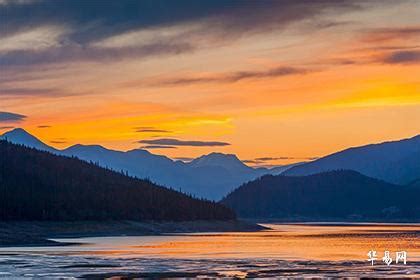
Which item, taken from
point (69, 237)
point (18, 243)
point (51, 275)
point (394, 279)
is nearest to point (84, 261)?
point (51, 275)

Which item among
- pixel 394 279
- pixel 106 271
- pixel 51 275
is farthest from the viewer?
pixel 106 271

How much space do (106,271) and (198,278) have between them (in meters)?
10.2

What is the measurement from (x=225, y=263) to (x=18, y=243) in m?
64.0

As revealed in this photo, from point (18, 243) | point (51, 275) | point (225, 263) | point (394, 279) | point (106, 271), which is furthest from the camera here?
point (18, 243)

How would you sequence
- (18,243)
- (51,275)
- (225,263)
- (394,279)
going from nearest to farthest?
1. (394,279)
2. (51,275)
3. (225,263)
4. (18,243)

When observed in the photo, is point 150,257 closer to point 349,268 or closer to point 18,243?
point 349,268

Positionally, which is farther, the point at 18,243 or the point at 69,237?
the point at 69,237

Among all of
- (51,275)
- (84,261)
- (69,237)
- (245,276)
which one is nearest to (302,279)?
(245,276)

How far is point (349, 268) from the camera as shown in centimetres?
8256

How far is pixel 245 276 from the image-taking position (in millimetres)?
73812

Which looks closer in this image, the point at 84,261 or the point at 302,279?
the point at 302,279

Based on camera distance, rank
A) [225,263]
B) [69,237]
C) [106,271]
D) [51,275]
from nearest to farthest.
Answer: [51,275], [106,271], [225,263], [69,237]

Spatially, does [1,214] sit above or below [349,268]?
above

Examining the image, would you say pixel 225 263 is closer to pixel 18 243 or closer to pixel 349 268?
pixel 349 268
